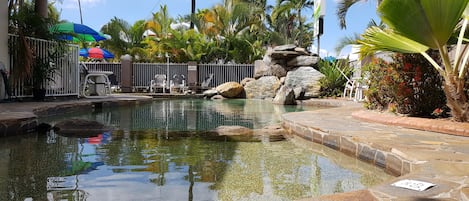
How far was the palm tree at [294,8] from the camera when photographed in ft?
104

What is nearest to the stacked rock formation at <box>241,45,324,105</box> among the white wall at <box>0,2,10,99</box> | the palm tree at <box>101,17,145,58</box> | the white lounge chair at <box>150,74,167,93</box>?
the white lounge chair at <box>150,74,167,93</box>

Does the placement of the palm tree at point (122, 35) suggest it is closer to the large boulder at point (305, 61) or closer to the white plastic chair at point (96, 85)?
the large boulder at point (305, 61)

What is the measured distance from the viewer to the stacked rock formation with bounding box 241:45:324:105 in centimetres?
1641

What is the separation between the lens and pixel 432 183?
2.59 meters

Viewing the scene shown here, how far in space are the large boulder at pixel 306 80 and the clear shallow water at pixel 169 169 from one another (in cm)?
1045

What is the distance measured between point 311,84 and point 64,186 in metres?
13.8

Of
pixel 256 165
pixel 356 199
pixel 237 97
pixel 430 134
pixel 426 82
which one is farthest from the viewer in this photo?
pixel 237 97

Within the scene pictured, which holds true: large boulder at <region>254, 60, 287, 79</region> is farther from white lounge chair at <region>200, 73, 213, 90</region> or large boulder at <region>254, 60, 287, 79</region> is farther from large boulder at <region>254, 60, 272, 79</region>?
white lounge chair at <region>200, 73, 213, 90</region>

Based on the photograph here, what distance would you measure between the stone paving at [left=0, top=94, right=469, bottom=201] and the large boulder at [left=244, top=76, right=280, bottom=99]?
35.9 ft

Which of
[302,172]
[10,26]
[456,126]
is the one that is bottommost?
[302,172]

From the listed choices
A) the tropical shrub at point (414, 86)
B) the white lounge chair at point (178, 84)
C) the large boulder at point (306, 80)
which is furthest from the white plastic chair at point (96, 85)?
the tropical shrub at point (414, 86)

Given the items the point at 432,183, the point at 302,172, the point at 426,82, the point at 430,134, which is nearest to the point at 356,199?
the point at 432,183

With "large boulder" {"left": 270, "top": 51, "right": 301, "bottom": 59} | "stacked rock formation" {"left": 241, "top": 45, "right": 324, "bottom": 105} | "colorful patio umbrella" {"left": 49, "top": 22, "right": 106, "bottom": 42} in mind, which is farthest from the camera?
"large boulder" {"left": 270, "top": 51, "right": 301, "bottom": 59}

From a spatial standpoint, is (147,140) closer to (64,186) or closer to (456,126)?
(64,186)
